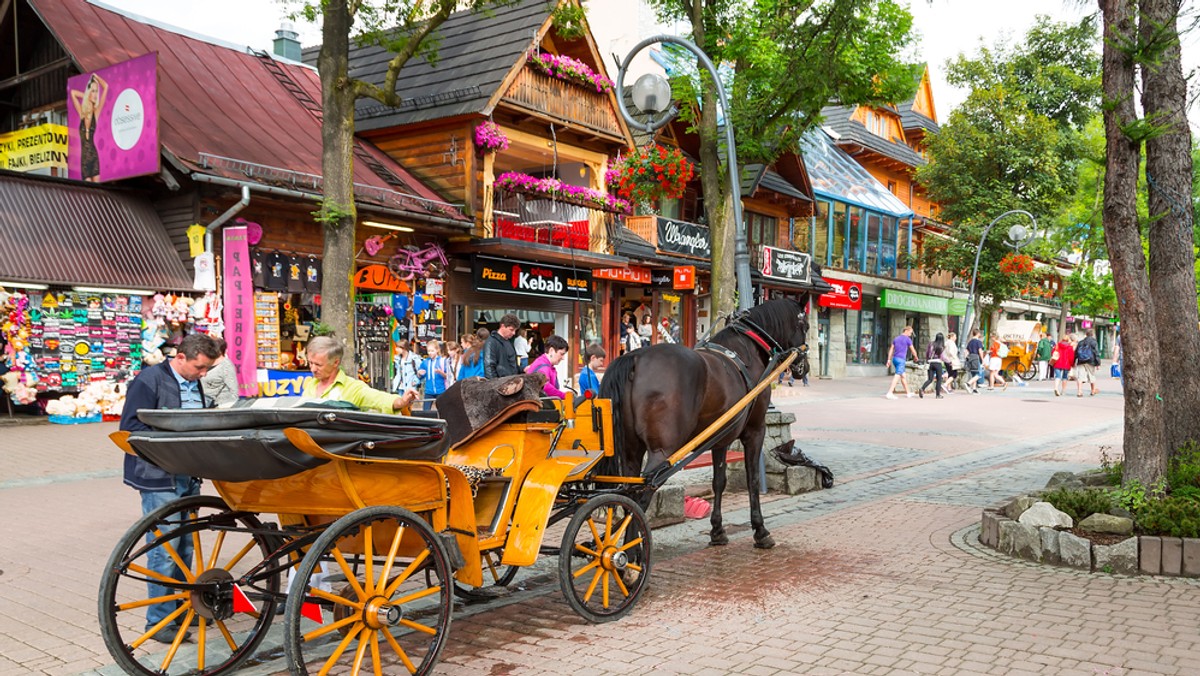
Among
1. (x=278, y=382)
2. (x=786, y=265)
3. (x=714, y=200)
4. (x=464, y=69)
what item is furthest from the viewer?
(x=786, y=265)

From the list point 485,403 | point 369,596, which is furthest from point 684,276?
point 369,596

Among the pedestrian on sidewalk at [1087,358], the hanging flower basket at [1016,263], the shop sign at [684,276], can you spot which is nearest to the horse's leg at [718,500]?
the shop sign at [684,276]

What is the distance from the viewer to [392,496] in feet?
14.2

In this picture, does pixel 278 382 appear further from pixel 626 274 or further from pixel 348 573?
pixel 348 573

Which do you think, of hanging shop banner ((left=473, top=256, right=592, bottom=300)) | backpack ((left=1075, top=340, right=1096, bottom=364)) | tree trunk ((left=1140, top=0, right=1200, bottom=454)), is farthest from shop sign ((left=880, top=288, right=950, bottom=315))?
tree trunk ((left=1140, top=0, right=1200, bottom=454))

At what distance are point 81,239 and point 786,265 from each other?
848 inches

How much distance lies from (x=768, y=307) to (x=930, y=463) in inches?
223

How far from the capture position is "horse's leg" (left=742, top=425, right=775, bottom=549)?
7.18 metres

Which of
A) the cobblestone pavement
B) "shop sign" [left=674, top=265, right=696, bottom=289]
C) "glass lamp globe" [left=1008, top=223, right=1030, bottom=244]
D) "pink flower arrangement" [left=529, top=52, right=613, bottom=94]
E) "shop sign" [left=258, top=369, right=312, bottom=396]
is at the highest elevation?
"pink flower arrangement" [left=529, top=52, right=613, bottom=94]

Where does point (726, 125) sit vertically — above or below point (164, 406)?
above

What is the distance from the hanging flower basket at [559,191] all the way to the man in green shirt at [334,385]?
15.1m

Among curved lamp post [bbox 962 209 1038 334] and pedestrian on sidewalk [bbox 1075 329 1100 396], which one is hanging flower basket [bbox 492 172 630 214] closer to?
curved lamp post [bbox 962 209 1038 334]

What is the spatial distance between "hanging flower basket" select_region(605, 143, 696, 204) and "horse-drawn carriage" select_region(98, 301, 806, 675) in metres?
8.63

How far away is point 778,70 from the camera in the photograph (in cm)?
1242
